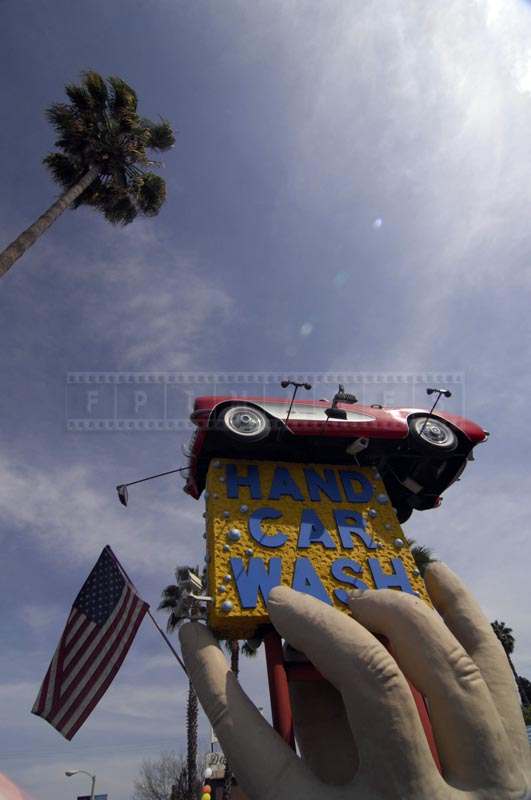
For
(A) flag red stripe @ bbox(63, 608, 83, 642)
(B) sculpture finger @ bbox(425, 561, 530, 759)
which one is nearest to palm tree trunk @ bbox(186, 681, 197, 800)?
(A) flag red stripe @ bbox(63, 608, 83, 642)

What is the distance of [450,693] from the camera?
6.79 metres

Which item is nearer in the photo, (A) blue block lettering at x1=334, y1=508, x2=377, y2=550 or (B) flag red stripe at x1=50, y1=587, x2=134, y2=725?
(B) flag red stripe at x1=50, y1=587, x2=134, y2=725

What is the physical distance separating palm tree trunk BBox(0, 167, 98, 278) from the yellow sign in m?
5.66

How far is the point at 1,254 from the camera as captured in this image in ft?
33.0

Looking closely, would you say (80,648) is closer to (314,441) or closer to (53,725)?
(53,725)

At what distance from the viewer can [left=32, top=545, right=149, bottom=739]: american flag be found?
8.91 meters

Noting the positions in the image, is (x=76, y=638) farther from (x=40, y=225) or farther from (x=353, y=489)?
(x=40, y=225)

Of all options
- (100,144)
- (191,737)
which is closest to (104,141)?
(100,144)

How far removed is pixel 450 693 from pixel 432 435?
5638 millimetres

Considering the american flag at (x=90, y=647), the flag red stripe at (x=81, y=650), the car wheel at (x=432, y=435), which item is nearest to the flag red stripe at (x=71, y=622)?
the american flag at (x=90, y=647)

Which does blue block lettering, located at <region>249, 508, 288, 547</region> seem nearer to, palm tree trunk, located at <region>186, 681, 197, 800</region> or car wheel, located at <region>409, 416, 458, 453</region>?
car wheel, located at <region>409, 416, 458, 453</region>

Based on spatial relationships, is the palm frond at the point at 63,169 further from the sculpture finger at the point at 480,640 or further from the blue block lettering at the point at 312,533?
the sculpture finger at the point at 480,640

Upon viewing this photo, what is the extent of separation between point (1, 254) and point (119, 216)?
17.2ft

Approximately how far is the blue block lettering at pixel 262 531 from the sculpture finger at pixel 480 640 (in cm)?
272
